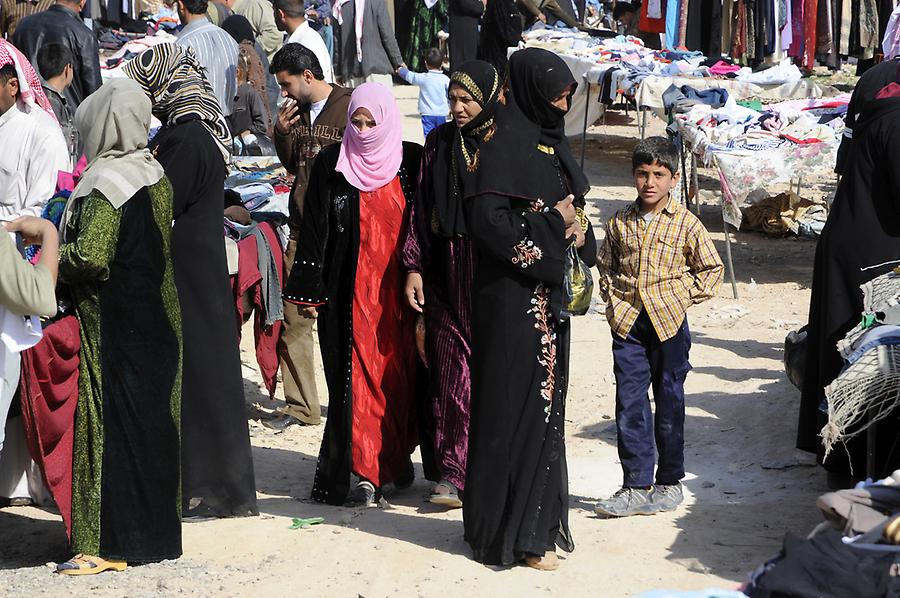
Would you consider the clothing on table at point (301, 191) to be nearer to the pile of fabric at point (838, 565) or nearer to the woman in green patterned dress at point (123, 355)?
the woman in green patterned dress at point (123, 355)

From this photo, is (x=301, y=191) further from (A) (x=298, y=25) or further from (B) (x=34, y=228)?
(A) (x=298, y=25)

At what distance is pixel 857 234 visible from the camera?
17.6 ft

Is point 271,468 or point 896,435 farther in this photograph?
point 271,468

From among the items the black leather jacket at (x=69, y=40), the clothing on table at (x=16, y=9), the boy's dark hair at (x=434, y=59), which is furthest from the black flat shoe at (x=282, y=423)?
the boy's dark hair at (x=434, y=59)

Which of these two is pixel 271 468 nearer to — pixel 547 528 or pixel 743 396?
pixel 547 528

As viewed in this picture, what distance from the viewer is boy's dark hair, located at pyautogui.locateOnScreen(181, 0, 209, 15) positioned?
367 inches

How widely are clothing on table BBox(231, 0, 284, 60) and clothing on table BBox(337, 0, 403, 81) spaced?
3.12 metres

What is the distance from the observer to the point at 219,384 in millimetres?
5148

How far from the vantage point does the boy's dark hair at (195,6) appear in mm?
9320

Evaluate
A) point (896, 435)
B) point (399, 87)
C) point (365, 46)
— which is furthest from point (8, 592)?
point (399, 87)

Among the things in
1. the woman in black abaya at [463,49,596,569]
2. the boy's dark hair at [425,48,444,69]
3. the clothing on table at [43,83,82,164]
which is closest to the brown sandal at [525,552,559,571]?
the woman in black abaya at [463,49,596,569]

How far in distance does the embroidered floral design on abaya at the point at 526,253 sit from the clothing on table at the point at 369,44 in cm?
1214

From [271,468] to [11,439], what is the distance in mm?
1315

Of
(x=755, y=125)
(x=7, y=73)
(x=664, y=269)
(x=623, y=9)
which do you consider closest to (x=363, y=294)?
(x=664, y=269)
